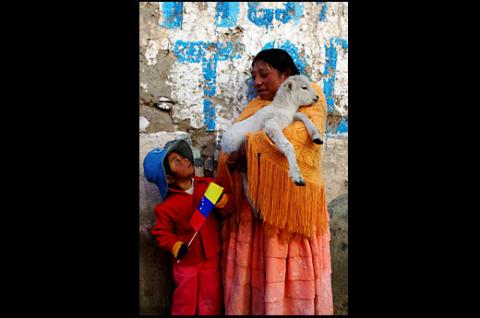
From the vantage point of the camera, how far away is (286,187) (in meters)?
1.73

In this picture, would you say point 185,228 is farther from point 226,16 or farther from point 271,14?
point 271,14

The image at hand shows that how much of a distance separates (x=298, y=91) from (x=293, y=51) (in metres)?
0.65

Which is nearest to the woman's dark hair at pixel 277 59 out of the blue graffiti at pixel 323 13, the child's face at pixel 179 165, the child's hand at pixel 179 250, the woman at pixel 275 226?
the woman at pixel 275 226

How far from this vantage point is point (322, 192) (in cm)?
179

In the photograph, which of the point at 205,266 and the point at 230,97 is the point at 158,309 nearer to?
the point at 205,266

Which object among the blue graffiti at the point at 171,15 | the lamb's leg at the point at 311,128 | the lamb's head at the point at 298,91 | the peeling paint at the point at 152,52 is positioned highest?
the blue graffiti at the point at 171,15

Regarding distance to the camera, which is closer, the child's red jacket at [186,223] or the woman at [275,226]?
the woman at [275,226]

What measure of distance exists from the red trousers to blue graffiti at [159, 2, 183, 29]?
64.9 inches

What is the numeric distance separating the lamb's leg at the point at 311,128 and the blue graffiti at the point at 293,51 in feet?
2.32

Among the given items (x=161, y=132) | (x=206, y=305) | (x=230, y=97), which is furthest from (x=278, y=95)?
(x=206, y=305)

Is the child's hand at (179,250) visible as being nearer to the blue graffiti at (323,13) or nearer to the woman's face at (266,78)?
the woman's face at (266,78)

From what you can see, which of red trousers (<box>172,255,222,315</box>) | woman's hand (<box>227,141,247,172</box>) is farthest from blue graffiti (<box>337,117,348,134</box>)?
red trousers (<box>172,255,222,315</box>)

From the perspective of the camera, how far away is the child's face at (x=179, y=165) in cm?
195

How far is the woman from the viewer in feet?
5.76
